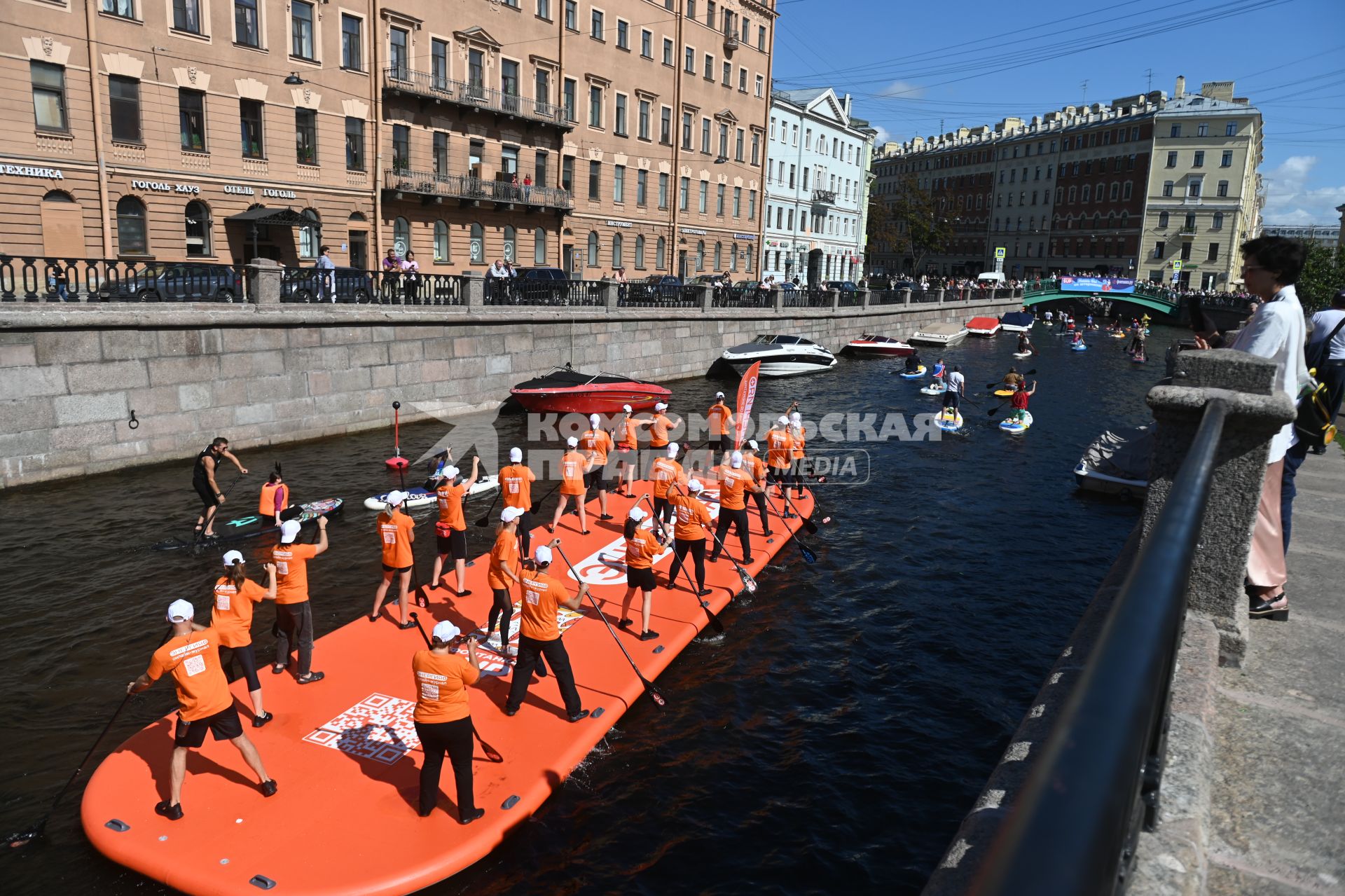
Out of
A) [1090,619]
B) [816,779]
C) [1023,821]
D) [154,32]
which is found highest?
[154,32]

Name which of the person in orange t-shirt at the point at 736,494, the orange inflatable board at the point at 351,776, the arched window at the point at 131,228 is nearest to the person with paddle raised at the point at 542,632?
the orange inflatable board at the point at 351,776

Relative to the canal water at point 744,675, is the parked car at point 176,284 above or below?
above

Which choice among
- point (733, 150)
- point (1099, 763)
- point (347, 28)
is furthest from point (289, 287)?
point (733, 150)

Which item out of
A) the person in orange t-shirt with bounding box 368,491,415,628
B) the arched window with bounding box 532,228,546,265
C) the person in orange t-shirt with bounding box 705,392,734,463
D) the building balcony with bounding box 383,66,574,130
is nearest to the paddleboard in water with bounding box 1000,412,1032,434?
the person in orange t-shirt with bounding box 705,392,734,463

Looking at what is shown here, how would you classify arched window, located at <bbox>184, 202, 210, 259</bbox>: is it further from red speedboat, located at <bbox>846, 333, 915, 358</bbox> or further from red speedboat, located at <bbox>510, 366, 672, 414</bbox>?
red speedboat, located at <bbox>846, 333, 915, 358</bbox>

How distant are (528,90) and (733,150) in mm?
19386

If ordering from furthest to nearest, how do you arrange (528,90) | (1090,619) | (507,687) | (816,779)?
(528,90) < (507,687) < (816,779) < (1090,619)

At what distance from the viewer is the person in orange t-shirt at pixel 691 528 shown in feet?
42.2

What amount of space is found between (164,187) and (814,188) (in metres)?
54.8

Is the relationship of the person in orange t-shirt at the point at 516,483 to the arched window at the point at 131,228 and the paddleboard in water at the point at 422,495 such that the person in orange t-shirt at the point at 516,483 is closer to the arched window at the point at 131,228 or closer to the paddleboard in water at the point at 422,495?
the paddleboard in water at the point at 422,495

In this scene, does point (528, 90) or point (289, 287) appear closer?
point (289, 287)

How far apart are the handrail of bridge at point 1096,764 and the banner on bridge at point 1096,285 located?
8577 cm

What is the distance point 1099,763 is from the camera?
120 cm

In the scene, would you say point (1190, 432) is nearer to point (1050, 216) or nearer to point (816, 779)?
point (816, 779)
